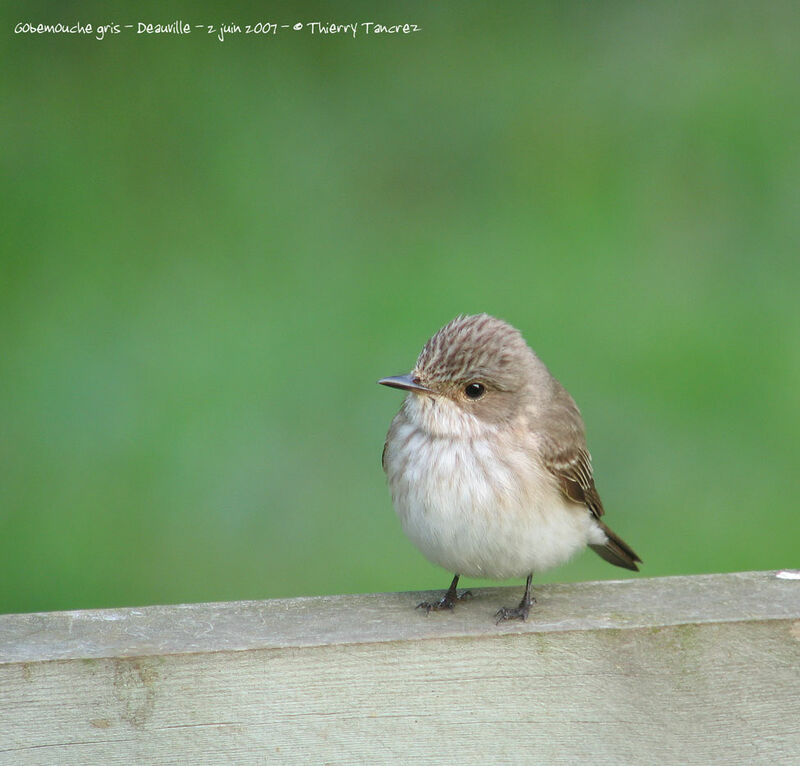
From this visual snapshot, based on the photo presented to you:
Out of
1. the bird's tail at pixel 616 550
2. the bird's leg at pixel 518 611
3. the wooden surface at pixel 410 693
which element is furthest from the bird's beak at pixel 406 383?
the wooden surface at pixel 410 693

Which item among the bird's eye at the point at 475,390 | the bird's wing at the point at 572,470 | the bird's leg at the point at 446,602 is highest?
the bird's eye at the point at 475,390

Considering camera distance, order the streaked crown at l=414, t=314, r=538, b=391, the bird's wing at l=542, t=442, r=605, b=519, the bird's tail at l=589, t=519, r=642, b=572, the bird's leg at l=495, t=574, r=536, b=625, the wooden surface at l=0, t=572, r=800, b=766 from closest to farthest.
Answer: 1. the wooden surface at l=0, t=572, r=800, b=766
2. the bird's leg at l=495, t=574, r=536, b=625
3. the streaked crown at l=414, t=314, r=538, b=391
4. the bird's wing at l=542, t=442, r=605, b=519
5. the bird's tail at l=589, t=519, r=642, b=572

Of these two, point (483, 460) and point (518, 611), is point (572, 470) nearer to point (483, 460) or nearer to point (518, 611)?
point (483, 460)

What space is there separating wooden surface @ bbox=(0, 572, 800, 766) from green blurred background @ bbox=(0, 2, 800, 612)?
284cm

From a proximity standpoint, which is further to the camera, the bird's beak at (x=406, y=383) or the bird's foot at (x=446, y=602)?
the bird's beak at (x=406, y=383)

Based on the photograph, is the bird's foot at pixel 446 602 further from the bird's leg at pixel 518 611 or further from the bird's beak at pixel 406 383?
the bird's beak at pixel 406 383

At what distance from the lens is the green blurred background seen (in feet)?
19.8

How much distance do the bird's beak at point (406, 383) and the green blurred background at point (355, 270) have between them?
198 cm

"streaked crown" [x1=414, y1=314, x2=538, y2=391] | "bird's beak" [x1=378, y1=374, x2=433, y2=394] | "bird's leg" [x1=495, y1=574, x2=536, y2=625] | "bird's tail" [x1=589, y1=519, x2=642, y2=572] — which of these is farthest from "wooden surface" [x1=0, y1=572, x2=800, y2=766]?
"bird's tail" [x1=589, y1=519, x2=642, y2=572]

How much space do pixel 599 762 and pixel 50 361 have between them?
14.2 ft

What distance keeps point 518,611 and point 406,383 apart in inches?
34.3

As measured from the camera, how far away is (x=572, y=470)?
4215mm

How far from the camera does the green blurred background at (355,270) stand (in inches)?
238

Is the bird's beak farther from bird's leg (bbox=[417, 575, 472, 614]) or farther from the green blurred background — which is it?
the green blurred background
